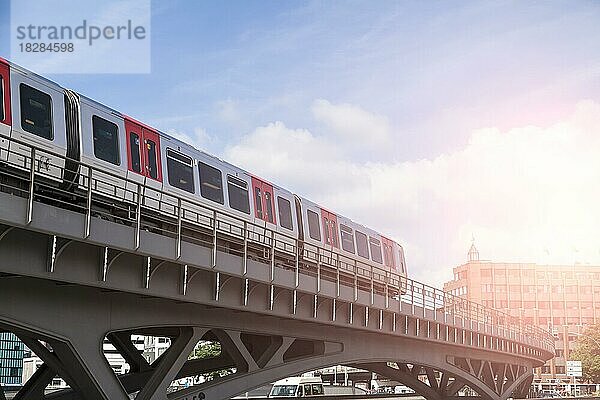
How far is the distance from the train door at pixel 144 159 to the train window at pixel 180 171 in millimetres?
701

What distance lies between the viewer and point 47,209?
17.3 metres

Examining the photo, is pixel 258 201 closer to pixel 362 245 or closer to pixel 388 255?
pixel 362 245

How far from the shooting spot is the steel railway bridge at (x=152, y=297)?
18423mm

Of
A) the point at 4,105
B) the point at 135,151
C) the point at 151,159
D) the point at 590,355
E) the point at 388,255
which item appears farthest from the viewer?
the point at 590,355

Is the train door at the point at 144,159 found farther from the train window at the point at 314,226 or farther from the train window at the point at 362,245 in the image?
the train window at the point at 362,245

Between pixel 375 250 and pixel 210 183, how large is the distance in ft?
62.0

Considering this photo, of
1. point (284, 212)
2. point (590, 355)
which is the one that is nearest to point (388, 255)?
point (284, 212)

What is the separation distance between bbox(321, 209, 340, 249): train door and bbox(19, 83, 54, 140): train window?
2016 centimetres

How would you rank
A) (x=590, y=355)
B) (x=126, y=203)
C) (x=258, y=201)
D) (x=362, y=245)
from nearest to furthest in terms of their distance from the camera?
(x=126, y=203)
(x=258, y=201)
(x=362, y=245)
(x=590, y=355)

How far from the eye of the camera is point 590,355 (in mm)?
113000

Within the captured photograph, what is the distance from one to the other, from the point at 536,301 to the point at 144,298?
14617 cm

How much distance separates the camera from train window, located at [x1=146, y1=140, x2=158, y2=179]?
2758cm

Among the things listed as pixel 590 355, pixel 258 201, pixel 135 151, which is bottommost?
pixel 590 355

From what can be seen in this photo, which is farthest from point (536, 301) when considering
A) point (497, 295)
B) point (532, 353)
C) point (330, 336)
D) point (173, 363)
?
point (173, 363)
